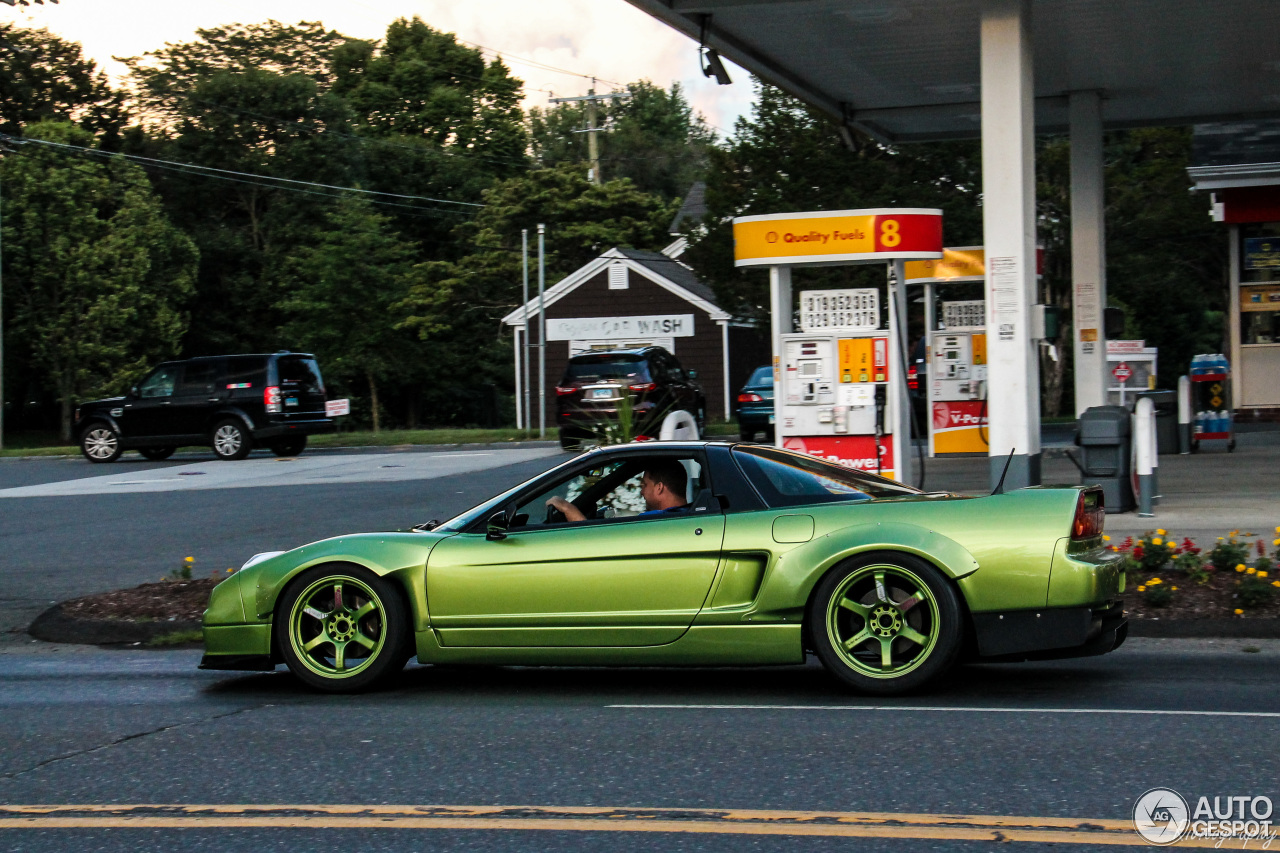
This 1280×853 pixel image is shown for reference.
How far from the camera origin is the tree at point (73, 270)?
164 ft

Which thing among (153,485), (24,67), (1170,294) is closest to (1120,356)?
(153,485)

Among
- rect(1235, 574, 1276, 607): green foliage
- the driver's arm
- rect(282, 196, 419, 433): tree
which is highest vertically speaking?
rect(282, 196, 419, 433): tree

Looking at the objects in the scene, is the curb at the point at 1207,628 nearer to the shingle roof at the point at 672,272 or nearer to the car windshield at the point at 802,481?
the car windshield at the point at 802,481

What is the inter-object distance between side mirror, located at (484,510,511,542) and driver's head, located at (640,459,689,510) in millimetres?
730

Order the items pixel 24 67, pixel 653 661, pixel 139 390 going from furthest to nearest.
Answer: pixel 24 67 → pixel 139 390 → pixel 653 661

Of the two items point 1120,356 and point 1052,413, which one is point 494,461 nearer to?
point 1120,356

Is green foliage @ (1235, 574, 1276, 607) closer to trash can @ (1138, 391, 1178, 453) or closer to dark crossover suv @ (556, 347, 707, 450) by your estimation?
trash can @ (1138, 391, 1178, 453)

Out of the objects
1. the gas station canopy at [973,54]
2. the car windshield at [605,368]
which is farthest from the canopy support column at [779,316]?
the car windshield at [605,368]

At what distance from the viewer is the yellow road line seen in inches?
186

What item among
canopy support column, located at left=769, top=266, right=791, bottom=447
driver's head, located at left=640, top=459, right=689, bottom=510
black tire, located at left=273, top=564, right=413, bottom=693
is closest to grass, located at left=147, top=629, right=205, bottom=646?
black tire, located at left=273, top=564, right=413, bottom=693

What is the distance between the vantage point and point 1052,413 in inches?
1567

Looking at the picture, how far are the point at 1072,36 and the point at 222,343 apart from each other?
1835 inches

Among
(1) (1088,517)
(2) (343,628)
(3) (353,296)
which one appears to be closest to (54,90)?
(3) (353,296)

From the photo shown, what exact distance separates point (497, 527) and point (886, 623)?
6.64ft
